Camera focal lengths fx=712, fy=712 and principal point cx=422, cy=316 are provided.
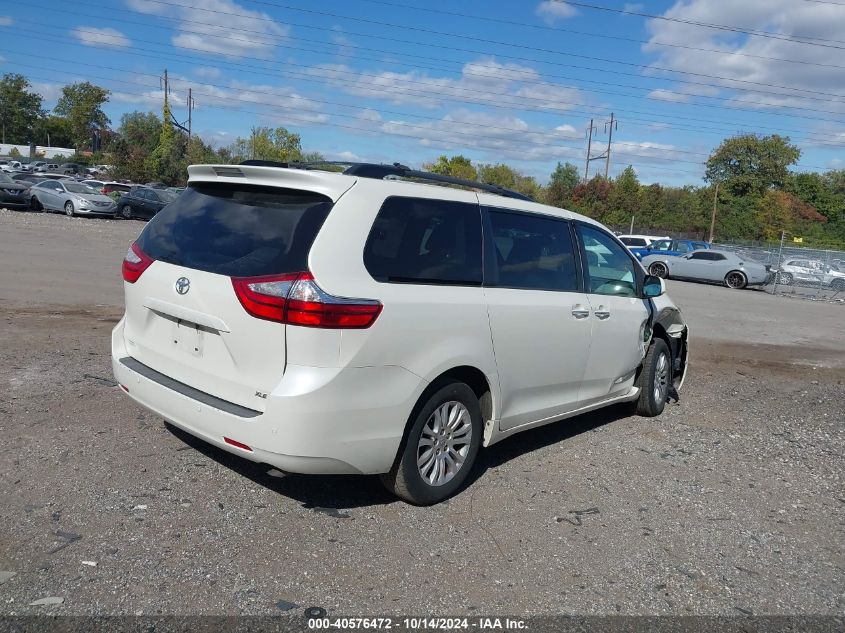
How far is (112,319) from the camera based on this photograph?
922cm

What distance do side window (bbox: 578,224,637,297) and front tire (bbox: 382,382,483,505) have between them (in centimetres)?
169

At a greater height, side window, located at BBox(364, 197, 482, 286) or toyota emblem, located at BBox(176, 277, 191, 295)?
side window, located at BBox(364, 197, 482, 286)

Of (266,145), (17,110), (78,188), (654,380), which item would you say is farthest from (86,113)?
(654,380)

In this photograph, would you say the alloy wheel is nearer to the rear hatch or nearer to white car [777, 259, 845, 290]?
the rear hatch

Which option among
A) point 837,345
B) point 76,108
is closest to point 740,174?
point 837,345

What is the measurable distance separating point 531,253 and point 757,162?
78.7 m

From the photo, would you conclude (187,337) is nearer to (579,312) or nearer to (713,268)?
(579,312)

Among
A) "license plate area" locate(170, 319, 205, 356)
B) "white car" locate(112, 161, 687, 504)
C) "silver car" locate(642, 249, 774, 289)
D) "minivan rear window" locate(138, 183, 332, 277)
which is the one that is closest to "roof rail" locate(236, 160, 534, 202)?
"white car" locate(112, 161, 687, 504)

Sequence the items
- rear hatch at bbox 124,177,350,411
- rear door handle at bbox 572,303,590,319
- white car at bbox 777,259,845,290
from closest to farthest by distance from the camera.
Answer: rear hatch at bbox 124,177,350,411 < rear door handle at bbox 572,303,590,319 < white car at bbox 777,259,845,290

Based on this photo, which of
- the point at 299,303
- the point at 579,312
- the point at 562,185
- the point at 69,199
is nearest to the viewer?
the point at 299,303

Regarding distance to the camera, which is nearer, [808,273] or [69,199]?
[808,273]

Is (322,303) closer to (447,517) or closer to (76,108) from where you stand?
(447,517)

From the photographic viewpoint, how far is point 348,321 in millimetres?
3580

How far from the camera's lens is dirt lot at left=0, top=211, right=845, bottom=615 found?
334 cm
